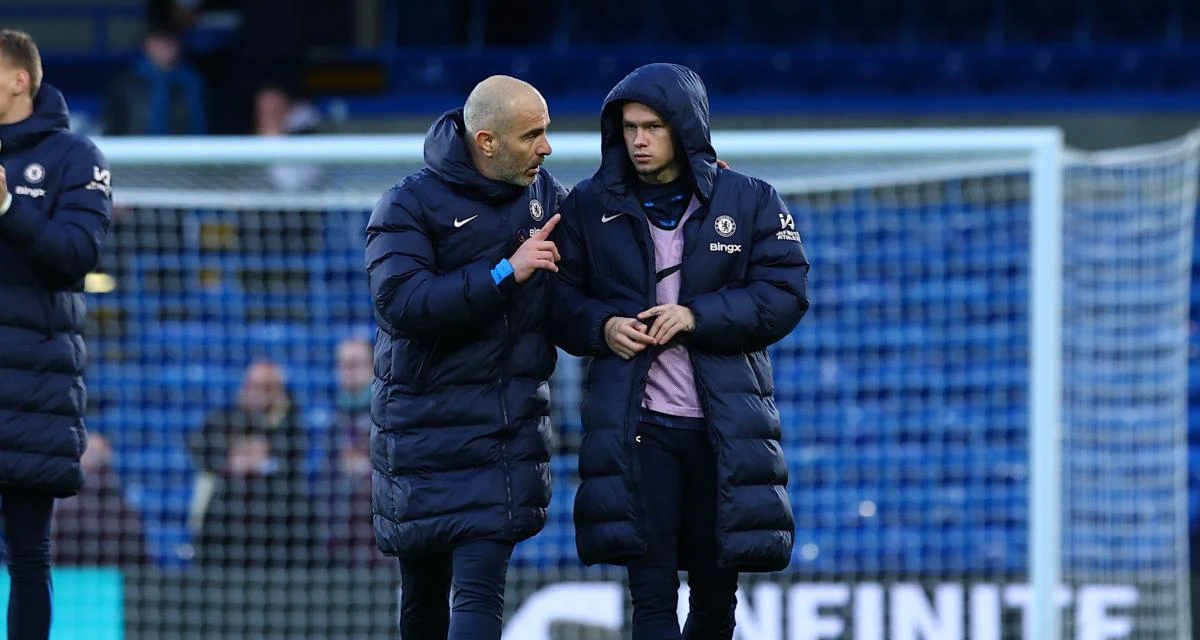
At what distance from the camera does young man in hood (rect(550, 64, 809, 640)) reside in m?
4.45

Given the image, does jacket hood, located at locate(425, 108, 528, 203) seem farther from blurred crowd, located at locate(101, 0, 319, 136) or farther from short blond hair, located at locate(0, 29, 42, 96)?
blurred crowd, located at locate(101, 0, 319, 136)

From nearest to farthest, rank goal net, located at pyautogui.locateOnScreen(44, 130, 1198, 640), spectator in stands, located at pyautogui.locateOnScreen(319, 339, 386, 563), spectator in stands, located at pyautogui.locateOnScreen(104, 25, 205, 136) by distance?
goal net, located at pyautogui.locateOnScreen(44, 130, 1198, 640), spectator in stands, located at pyautogui.locateOnScreen(319, 339, 386, 563), spectator in stands, located at pyautogui.locateOnScreen(104, 25, 205, 136)

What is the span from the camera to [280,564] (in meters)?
7.45

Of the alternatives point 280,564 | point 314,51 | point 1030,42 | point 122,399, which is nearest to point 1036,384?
point 280,564

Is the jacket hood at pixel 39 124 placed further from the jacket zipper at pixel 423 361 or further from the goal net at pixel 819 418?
the goal net at pixel 819 418

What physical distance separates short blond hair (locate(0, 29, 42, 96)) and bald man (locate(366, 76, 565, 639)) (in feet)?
3.55

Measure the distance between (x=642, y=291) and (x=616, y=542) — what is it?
0.61 meters

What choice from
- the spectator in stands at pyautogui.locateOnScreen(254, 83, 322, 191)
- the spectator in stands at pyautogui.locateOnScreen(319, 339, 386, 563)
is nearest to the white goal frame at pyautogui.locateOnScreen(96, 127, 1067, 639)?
the spectator in stands at pyautogui.locateOnScreen(319, 339, 386, 563)

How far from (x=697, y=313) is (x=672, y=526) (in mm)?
511

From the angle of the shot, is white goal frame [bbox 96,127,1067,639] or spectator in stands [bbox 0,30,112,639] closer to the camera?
spectator in stands [bbox 0,30,112,639]

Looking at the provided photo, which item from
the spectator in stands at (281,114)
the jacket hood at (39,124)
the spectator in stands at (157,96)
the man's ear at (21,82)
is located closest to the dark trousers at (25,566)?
the jacket hood at (39,124)

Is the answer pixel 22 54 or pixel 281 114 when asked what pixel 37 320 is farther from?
pixel 281 114

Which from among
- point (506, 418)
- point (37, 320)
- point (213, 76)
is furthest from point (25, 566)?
point (213, 76)

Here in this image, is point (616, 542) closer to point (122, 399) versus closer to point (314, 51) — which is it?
point (122, 399)
